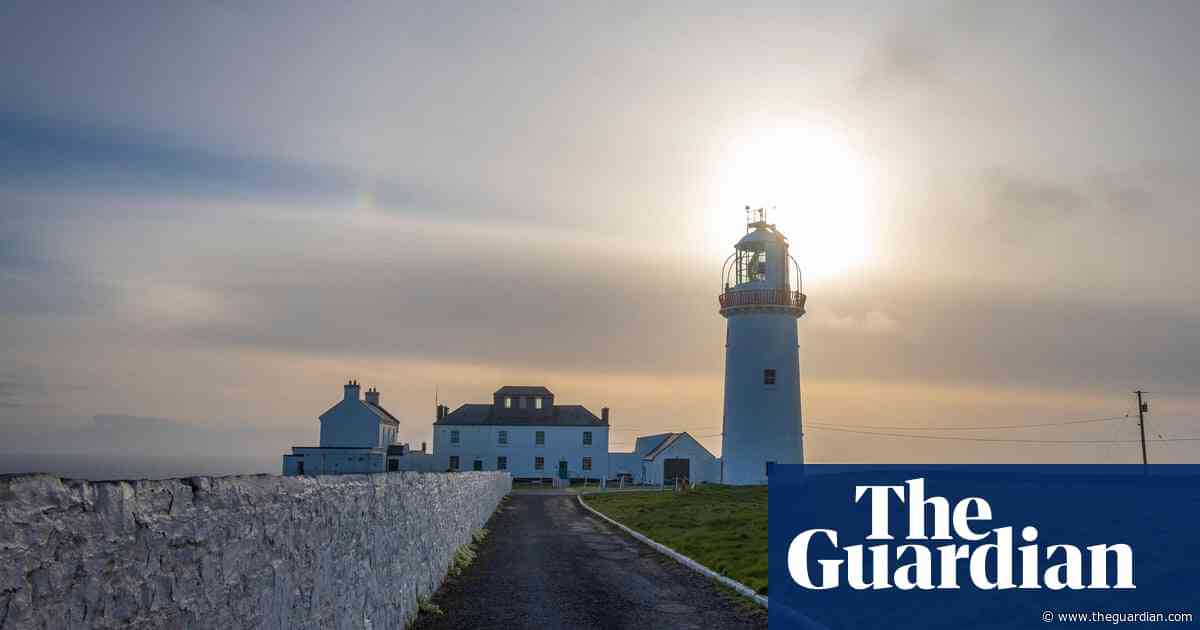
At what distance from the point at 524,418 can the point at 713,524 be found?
49.0 meters

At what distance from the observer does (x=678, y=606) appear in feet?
44.0

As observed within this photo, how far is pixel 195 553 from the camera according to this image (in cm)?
499

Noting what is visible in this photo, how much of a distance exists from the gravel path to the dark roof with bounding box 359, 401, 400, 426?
45.8m

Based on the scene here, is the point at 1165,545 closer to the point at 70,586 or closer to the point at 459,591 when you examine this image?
the point at 459,591

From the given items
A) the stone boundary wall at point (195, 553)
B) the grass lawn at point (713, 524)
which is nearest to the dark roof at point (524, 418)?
the grass lawn at point (713, 524)

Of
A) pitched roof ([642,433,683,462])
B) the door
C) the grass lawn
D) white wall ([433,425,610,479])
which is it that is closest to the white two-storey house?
white wall ([433,425,610,479])

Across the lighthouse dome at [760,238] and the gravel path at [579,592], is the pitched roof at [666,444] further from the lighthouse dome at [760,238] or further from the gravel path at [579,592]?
the gravel path at [579,592]

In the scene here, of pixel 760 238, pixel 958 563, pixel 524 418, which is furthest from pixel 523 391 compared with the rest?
pixel 958 563

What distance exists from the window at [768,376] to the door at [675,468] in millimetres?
20195

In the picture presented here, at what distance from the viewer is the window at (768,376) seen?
150 ft

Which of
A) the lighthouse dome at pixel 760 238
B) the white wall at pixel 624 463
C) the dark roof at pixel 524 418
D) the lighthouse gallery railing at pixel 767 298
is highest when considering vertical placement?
the lighthouse dome at pixel 760 238

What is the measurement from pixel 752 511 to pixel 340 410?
142 ft

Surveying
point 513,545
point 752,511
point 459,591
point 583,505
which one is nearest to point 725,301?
point 583,505

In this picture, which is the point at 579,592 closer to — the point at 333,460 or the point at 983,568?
the point at 983,568
